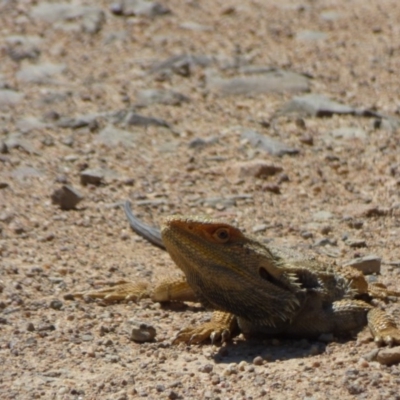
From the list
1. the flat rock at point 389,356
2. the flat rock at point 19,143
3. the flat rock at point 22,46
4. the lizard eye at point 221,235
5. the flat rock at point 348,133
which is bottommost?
the flat rock at point 19,143

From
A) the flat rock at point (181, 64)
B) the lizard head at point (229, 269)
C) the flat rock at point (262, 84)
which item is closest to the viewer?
the lizard head at point (229, 269)

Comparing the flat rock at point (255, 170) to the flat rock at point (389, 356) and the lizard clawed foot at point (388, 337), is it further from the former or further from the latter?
the flat rock at point (389, 356)

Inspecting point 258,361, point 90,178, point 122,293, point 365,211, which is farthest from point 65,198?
point 258,361

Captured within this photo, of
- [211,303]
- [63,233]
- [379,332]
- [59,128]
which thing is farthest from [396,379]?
[59,128]

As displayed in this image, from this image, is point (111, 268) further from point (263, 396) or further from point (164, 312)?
point (263, 396)

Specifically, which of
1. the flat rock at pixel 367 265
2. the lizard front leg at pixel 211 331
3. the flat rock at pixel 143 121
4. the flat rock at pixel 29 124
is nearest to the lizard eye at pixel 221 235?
the lizard front leg at pixel 211 331

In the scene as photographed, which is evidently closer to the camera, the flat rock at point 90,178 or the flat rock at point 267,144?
the flat rock at point 90,178

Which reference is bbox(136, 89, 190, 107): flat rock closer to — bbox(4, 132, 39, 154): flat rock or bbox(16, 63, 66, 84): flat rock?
bbox(16, 63, 66, 84): flat rock
